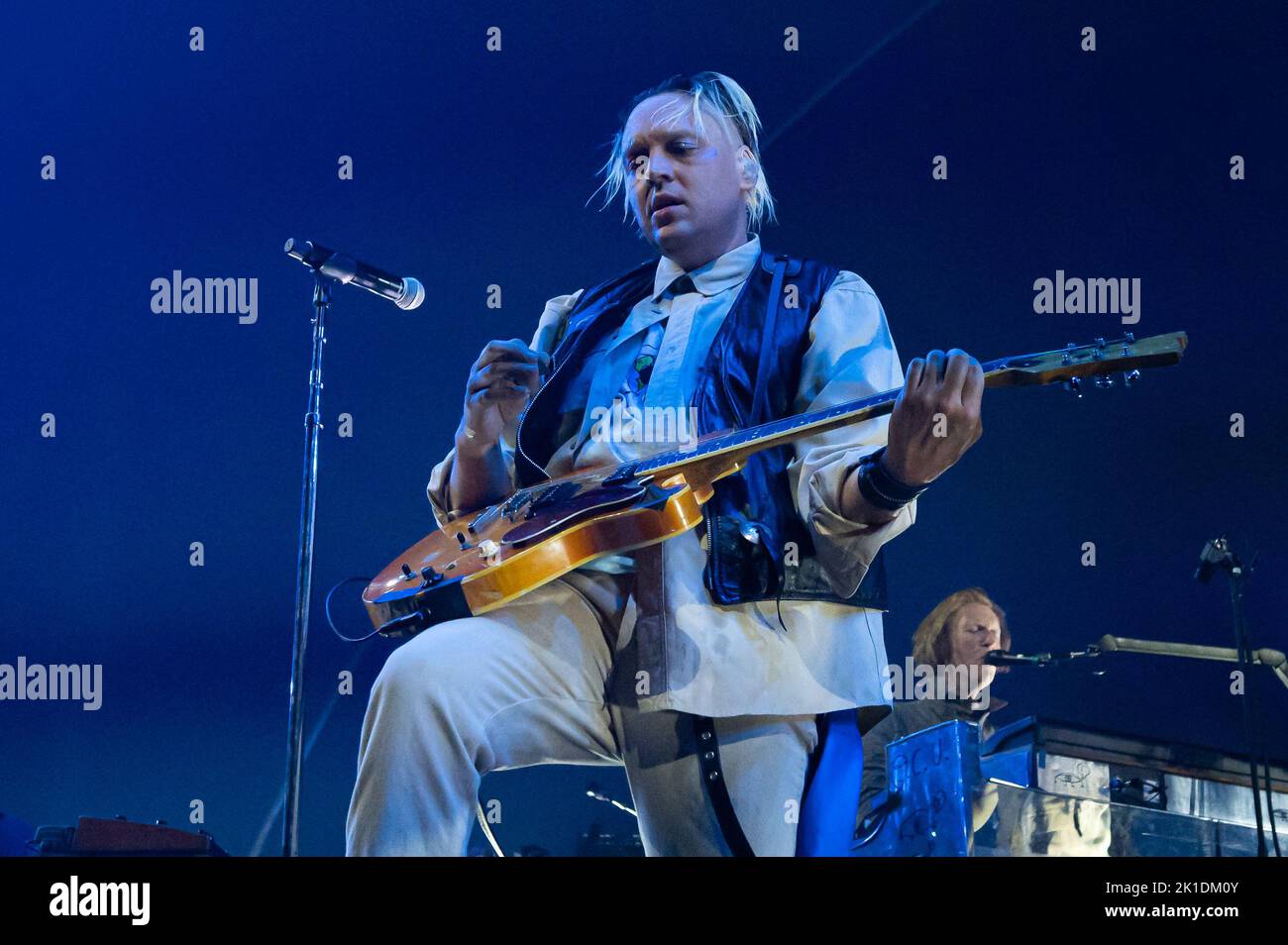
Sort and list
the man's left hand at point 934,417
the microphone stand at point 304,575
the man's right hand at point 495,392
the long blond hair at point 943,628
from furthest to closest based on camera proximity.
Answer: the long blond hair at point 943,628
the man's right hand at point 495,392
the microphone stand at point 304,575
the man's left hand at point 934,417

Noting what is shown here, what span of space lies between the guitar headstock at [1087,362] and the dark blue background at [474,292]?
0.60 metres

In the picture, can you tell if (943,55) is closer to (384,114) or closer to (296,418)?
(384,114)

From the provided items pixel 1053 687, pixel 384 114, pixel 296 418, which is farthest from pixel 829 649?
pixel 384 114

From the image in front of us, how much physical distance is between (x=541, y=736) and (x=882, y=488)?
0.76 metres

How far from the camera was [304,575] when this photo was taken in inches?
114

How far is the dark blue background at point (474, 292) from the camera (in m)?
2.94

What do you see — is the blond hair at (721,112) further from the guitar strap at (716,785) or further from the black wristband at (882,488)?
the guitar strap at (716,785)

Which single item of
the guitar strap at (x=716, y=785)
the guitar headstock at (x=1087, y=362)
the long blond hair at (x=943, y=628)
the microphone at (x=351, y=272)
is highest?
the microphone at (x=351, y=272)

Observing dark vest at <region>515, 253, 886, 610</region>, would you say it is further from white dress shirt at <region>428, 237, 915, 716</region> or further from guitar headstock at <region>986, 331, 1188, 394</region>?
guitar headstock at <region>986, 331, 1188, 394</region>

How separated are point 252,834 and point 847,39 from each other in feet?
7.30

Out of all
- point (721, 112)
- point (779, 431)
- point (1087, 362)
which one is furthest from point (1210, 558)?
point (721, 112)

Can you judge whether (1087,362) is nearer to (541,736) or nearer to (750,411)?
(750,411)

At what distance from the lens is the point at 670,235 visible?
281 cm

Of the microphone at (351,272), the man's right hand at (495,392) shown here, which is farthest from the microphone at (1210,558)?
the microphone at (351,272)
